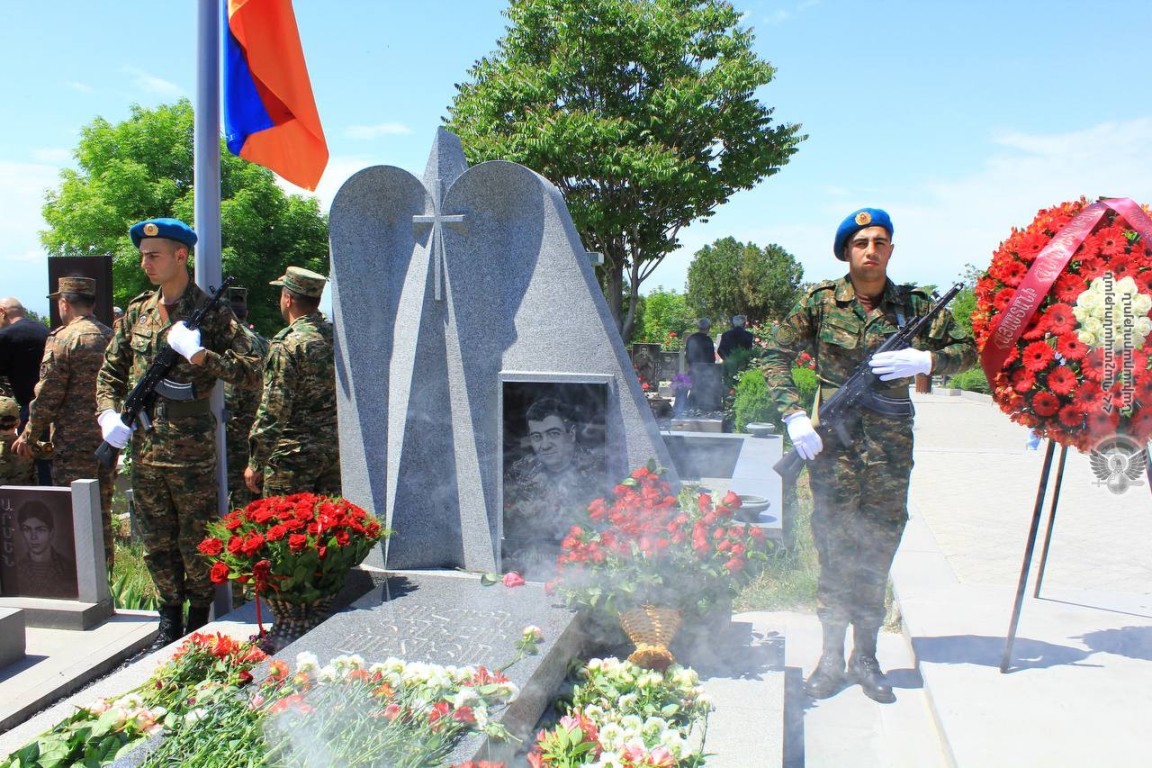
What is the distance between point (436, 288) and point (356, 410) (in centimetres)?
89

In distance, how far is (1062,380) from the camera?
3.57 meters

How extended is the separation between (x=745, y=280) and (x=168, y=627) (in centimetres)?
4806

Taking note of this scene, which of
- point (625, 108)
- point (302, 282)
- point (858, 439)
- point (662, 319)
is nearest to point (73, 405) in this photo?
point (302, 282)

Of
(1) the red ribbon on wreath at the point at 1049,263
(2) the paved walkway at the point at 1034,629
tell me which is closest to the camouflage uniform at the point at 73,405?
(2) the paved walkway at the point at 1034,629

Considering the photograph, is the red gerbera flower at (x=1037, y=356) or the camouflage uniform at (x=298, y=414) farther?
the camouflage uniform at (x=298, y=414)

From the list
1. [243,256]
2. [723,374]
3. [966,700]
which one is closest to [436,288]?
[966,700]

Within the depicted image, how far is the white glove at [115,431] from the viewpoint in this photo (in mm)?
4367

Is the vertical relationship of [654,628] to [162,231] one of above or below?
below

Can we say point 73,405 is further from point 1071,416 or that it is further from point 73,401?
point 1071,416

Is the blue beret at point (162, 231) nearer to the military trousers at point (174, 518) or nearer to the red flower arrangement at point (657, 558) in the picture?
the military trousers at point (174, 518)

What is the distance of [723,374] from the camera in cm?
1576

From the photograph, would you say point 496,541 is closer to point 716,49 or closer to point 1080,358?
point 1080,358

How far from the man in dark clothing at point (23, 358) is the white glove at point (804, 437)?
6169 millimetres

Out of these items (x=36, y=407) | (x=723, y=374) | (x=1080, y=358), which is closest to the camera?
(x=1080, y=358)
